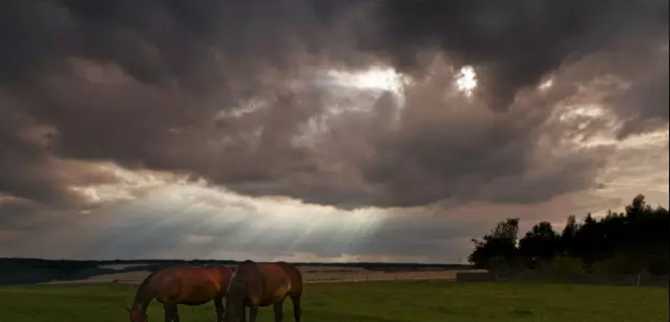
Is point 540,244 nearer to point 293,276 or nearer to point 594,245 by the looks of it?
point 594,245

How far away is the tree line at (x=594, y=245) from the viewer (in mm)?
97500

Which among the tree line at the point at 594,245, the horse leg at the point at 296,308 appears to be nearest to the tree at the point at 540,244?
the tree line at the point at 594,245

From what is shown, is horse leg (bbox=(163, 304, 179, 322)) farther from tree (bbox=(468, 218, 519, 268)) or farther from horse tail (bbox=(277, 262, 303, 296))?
tree (bbox=(468, 218, 519, 268))

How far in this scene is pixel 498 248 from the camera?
122m

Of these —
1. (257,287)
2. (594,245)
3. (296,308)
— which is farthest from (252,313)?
(594,245)

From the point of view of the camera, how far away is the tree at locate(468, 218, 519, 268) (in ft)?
395

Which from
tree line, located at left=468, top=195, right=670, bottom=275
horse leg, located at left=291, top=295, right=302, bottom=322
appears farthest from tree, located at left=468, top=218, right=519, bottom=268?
horse leg, located at left=291, top=295, right=302, bottom=322

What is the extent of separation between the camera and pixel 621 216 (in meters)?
114

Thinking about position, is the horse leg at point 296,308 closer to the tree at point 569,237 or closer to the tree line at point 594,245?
the tree line at point 594,245

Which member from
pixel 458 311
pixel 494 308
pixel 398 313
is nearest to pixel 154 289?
pixel 398 313

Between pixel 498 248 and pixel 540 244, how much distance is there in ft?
25.3

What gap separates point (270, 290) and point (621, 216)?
350 feet

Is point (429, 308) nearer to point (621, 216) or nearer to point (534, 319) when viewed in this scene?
point (534, 319)

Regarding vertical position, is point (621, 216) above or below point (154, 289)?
above
